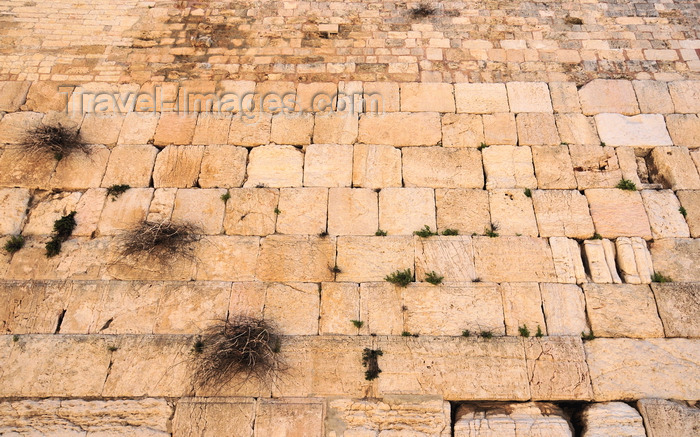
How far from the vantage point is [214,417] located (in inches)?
152

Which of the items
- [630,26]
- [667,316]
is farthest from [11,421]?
[630,26]

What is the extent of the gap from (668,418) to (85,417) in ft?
17.5

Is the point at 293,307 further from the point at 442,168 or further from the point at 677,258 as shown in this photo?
the point at 677,258

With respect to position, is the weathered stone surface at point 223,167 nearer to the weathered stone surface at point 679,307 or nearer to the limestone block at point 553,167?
the limestone block at point 553,167

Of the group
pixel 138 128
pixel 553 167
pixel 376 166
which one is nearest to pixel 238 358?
pixel 376 166

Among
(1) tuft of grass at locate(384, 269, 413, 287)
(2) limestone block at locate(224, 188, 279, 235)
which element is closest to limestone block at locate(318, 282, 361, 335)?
(1) tuft of grass at locate(384, 269, 413, 287)

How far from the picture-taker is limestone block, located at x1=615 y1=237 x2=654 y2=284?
175 inches

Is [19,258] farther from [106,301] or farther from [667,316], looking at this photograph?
[667,316]

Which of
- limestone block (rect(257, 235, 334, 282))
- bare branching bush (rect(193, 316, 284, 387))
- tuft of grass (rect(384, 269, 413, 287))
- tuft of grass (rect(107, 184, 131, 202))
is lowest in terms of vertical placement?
bare branching bush (rect(193, 316, 284, 387))

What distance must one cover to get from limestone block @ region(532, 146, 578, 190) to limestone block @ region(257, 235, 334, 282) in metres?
2.62

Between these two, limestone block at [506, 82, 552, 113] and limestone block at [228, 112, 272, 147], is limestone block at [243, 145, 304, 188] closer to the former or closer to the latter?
limestone block at [228, 112, 272, 147]

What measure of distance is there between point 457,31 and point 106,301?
563 cm

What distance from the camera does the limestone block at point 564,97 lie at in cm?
543

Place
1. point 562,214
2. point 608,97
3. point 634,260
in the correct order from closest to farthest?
point 634,260, point 562,214, point 608,97
